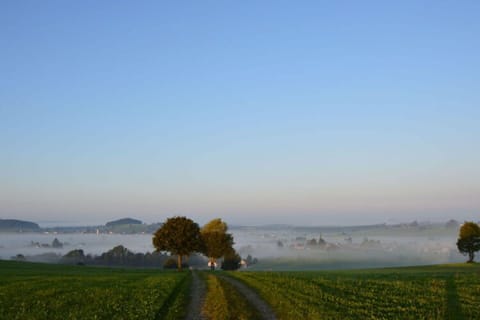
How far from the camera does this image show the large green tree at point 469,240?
111 meters

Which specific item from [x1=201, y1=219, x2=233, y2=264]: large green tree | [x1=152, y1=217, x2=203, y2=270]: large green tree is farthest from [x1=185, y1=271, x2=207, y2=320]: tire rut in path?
[x1=201, y1=219, x2=233, y2=264]: large green tree

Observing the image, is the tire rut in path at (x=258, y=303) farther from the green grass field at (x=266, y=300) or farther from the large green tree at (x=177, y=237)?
the large green tree at (x=177, y=237)

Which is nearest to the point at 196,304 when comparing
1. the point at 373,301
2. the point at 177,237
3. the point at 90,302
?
the point at 90,302

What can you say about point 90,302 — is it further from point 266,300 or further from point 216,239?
point 216,239

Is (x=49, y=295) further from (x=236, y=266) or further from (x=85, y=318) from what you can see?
(x=236, y=266)

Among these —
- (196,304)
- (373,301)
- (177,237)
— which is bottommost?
(196,304)

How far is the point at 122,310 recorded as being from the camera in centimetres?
2741

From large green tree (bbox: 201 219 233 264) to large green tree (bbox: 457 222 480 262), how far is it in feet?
206

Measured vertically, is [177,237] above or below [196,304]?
above

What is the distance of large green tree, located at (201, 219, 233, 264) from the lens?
106250 millimetres

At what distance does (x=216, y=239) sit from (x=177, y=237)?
1823 cm

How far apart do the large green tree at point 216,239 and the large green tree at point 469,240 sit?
62713 millimetres

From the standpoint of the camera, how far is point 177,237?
90875 millimetres

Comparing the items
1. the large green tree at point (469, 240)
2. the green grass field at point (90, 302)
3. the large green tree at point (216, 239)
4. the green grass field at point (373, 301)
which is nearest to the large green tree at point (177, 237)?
the large green tree at point (216, 239)
